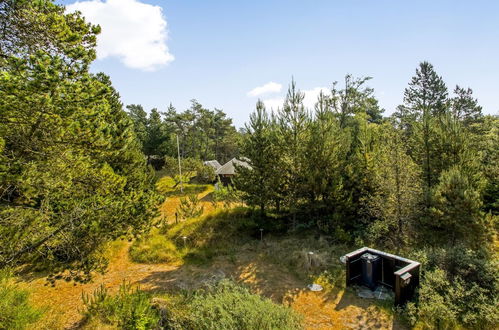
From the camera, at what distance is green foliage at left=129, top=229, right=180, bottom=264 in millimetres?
11430

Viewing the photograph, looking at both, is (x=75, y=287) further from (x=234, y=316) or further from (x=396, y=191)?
(x=396, y=191)

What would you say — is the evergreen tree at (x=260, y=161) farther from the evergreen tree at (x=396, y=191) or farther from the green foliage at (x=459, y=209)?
the green foliage at (x=459, y=209)

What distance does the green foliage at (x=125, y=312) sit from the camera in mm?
6199

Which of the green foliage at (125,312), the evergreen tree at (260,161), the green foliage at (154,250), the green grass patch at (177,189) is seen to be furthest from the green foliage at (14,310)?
the green grass patch at (177,189)

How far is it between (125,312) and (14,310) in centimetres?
244

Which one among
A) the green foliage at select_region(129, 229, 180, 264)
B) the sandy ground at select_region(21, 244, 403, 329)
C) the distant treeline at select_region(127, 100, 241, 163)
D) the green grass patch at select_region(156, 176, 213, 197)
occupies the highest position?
the distant treeline at select_region(127, 100, 241, 163)

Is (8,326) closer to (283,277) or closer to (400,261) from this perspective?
(283,277)

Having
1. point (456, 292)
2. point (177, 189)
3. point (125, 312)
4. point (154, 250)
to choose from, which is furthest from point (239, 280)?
point (177, 189)

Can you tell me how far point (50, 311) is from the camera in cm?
741

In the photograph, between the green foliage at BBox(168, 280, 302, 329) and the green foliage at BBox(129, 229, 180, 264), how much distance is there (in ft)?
17.7

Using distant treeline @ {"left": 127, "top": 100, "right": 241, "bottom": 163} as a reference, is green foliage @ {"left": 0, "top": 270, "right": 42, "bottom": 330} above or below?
below

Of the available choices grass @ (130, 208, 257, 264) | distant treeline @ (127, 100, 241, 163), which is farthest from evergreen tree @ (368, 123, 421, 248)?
distant treeline @ (127, 100, 241, 163)

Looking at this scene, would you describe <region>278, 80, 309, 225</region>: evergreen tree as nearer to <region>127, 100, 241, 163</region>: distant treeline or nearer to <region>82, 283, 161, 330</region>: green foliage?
<region>82, 283, 161, 330</region>: green foliage

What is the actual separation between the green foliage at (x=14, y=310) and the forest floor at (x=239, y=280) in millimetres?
630
